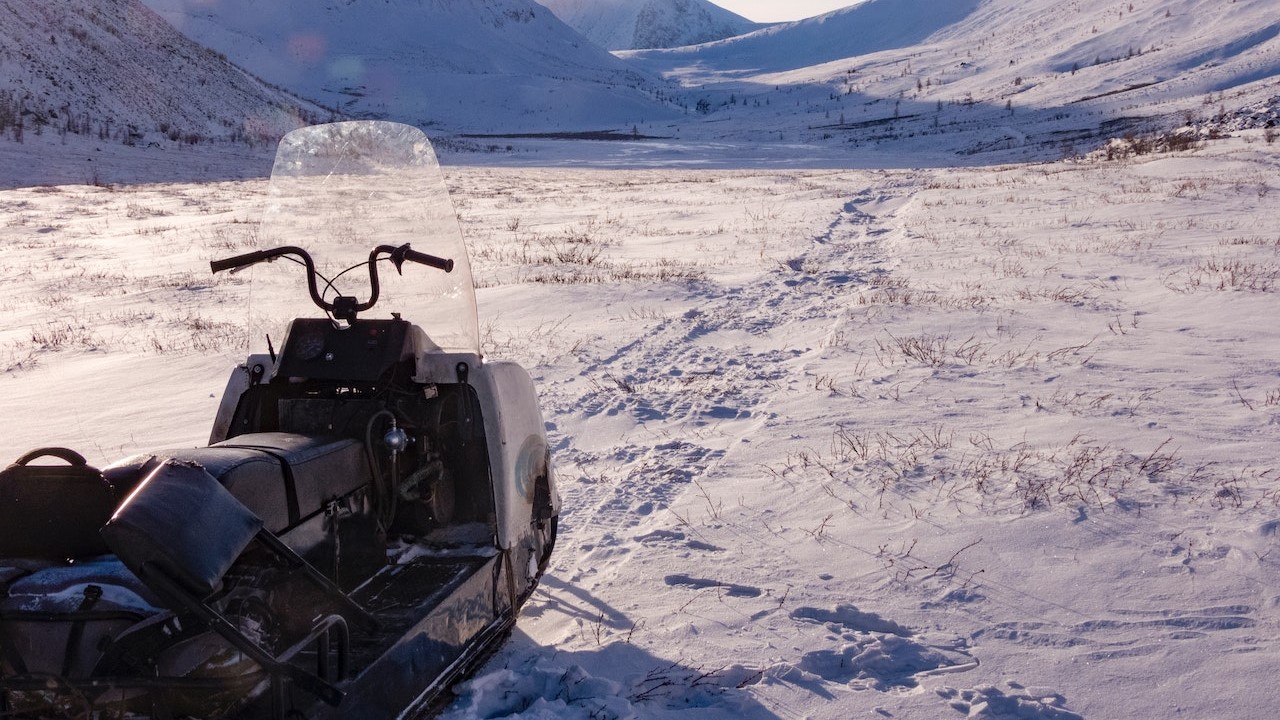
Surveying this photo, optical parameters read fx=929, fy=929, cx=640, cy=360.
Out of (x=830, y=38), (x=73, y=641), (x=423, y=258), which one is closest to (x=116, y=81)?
(x=423, y=258)

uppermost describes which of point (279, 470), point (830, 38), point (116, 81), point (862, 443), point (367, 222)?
point (830, 38)

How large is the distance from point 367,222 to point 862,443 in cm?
308

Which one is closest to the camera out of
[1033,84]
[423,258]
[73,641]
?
[73,641]

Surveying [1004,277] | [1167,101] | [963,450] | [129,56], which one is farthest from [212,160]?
[1167,101]

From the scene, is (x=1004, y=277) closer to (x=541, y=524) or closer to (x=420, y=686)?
(x=541, y=524)

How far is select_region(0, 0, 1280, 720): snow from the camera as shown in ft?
10.4

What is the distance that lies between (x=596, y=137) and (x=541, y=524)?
60847mm

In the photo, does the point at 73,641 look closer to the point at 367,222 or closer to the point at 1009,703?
the point at 367,222

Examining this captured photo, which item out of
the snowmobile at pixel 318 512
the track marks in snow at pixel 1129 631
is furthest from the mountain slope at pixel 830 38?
the track marks in snow at pixel 1129 631

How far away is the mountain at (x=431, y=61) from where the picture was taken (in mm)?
82875

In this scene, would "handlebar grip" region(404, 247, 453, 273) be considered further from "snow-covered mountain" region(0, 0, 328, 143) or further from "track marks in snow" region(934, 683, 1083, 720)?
"snow-covered mountain" region(0, 0, 328, 143)

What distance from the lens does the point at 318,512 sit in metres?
2.67

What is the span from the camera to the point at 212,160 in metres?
32.0

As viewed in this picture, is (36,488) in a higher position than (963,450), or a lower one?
higher
